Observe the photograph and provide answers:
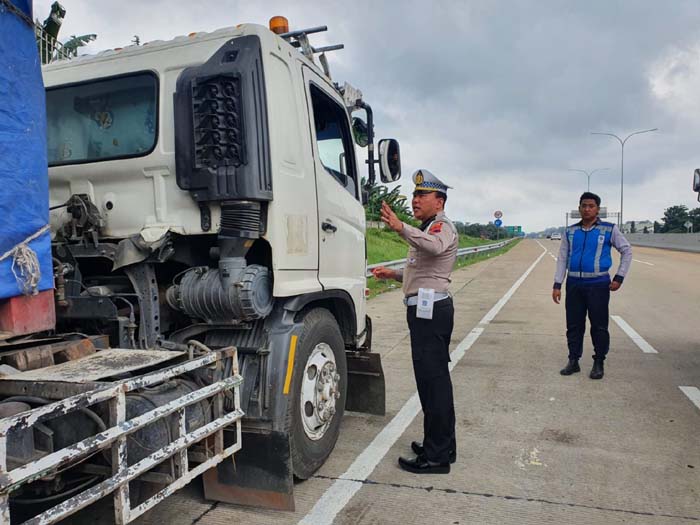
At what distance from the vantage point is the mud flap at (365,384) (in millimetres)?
4391

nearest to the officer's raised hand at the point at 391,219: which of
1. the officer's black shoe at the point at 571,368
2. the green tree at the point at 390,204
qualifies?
the officer's black shoe at the point at 571,368

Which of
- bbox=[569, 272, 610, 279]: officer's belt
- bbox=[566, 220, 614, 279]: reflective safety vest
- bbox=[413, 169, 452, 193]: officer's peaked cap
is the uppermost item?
bbox=[413, 169, 452, 193]: officer's peaked cap

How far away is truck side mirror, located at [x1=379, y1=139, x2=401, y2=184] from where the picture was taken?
14.9ft

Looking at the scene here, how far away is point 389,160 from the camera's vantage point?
4.58 metres

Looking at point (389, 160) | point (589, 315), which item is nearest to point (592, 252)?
point (589, 315)

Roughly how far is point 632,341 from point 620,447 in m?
4.17

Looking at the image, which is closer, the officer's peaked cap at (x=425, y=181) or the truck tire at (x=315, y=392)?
the truck tire at (x=315, y=392)

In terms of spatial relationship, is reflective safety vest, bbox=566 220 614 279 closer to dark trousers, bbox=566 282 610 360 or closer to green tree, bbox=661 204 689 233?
dark trousers, bbox=566 282 610 360

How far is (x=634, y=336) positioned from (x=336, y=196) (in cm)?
603

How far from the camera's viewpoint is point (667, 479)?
137 inches

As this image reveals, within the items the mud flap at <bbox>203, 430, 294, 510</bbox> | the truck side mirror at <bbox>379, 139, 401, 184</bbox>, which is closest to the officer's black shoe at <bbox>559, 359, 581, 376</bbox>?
the truck side mirror at <bbox>379, 139, 401, 184</bbox>

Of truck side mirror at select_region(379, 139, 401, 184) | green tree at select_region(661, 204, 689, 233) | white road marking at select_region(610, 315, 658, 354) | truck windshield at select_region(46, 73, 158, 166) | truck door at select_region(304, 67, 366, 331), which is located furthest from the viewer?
green tree at select_region(661, 204, 689, 233)

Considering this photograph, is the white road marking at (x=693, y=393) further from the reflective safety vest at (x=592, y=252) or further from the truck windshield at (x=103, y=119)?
the truck windshield at (x=103, y=119)

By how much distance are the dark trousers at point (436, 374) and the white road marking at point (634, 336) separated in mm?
4534
